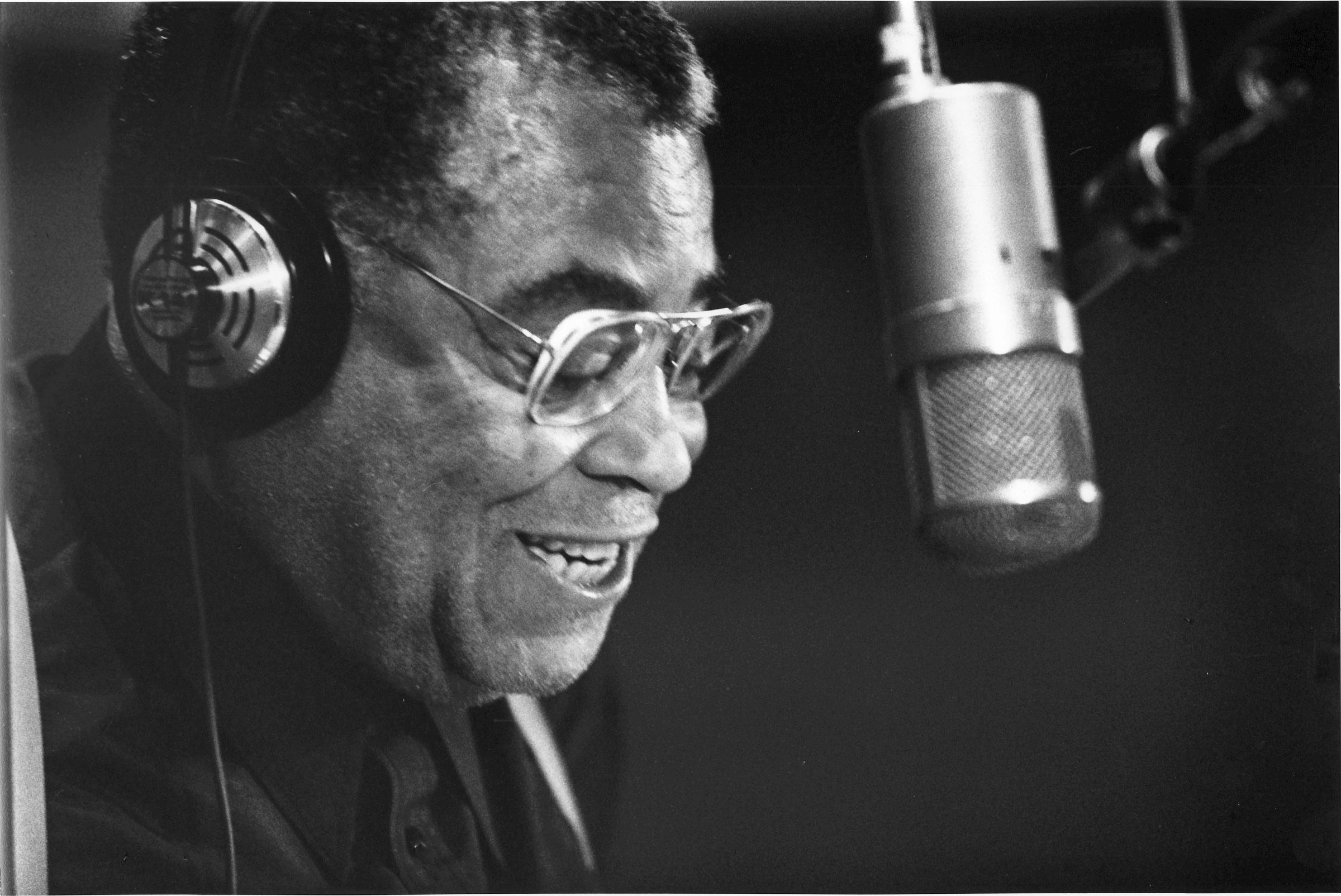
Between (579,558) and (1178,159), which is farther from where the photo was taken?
(579,558)

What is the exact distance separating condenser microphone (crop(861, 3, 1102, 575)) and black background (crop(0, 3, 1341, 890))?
193mm

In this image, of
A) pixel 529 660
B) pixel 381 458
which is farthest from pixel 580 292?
pixel 529 660

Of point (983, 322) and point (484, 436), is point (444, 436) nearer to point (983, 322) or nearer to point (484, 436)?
point (484, 436)

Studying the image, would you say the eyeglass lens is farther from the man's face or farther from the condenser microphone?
the condenser microphone

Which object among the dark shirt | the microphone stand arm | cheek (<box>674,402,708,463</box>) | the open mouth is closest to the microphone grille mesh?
the microphone stand arm

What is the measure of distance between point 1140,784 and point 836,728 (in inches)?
16.4

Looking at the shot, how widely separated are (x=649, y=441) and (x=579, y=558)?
0.18m

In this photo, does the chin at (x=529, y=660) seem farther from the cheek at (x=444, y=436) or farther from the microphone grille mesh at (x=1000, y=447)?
the microphone grille mesh at (x=1000, y=447)

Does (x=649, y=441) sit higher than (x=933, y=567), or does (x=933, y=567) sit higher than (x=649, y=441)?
(x=649, y=441)

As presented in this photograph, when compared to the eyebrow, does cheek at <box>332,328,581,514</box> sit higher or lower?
lower

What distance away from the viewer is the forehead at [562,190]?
1693 millimetres

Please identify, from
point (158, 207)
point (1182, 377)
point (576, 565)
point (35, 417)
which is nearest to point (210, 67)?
point (158, 207)

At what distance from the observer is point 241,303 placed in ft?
5.40

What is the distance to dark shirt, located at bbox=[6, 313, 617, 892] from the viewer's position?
1737mm
